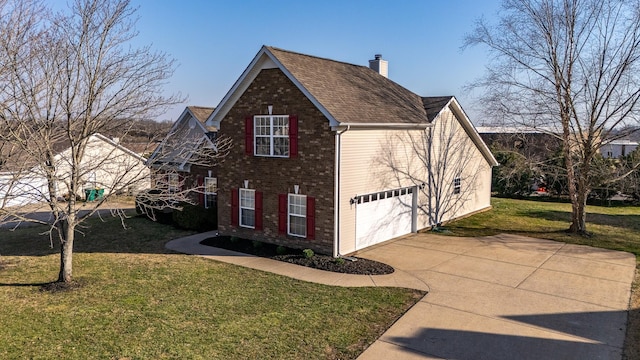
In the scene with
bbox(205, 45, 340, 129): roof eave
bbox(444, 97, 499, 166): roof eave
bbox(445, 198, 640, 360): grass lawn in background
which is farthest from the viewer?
bbox(444, 97, 499, 166): roof eave

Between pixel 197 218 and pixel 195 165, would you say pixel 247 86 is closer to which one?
pixel 195 165

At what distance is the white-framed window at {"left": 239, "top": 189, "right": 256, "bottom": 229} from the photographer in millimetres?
17794

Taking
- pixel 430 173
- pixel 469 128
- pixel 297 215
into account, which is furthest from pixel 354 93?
pixel 469 128

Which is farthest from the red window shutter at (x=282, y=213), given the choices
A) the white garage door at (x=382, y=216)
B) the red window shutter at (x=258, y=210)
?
the white garage door at (x=382, y=216)

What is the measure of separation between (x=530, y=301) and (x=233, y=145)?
38.6 feet

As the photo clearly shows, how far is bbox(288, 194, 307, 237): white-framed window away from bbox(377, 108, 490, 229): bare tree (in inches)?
125

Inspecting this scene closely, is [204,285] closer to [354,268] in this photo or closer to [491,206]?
[354,268]

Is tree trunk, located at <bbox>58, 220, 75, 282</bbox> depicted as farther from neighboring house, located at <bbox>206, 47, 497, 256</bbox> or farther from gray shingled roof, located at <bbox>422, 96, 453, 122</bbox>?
gray shingled roof, located at <bbox>422, 96, 453, 122</bbox>

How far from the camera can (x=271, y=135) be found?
17031 millimetres

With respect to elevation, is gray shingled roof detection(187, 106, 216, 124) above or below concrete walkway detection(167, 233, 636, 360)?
above

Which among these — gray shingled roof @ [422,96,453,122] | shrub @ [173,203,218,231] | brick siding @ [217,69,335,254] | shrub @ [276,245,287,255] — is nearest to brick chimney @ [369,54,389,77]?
gray shingled roof @ [422,96,453,122]

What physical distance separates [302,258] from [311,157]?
3429mm

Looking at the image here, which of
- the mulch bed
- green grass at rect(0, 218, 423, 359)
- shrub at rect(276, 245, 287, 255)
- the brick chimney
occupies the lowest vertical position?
green grass at rect(0, 218, 423, 359)

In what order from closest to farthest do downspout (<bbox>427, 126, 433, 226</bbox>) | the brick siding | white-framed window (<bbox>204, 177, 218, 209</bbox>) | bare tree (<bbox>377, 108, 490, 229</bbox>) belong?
the brick siding, bare tree (<bbox>377, 108, 490, 229</bbox>), downspout (<bbox>427, 126, 433, 226</bbox>), white-framed window (<bbox>204, 177, 218, 209</bbox>)
